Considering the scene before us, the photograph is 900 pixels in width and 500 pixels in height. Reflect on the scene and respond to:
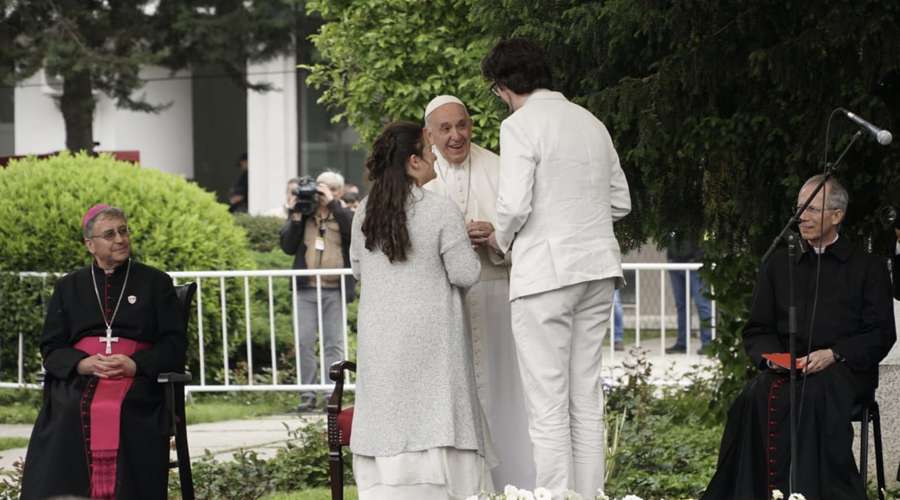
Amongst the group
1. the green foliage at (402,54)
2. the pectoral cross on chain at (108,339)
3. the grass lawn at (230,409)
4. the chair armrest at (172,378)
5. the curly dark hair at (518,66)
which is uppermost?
the green foliage at (402,54)

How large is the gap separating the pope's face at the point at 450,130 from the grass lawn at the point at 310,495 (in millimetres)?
2057

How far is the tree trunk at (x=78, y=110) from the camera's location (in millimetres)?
24453

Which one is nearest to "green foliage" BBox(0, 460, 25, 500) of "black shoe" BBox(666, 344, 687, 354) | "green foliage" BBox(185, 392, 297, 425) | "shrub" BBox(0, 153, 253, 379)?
"green foliage" BBox(185, 392, 297, 425)

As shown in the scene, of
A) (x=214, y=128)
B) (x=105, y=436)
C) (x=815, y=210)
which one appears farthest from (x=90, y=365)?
(x=214, y=128)

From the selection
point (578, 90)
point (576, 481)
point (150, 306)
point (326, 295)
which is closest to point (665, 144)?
point (578, 90)

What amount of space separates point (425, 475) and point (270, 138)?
21248 millimetres

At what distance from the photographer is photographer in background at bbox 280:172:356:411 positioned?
11867 millimetres

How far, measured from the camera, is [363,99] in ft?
41.7

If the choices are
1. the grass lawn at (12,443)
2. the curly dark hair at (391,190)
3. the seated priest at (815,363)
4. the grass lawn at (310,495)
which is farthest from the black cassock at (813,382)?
the grass lawn at (12,443)

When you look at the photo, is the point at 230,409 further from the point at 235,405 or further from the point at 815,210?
the point at 815,210

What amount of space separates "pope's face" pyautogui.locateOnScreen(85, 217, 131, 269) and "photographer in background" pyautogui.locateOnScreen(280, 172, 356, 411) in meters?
4.56

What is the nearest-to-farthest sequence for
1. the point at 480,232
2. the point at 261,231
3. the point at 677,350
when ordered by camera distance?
the point at 480,232, the point at 677,350, the point at 261,231

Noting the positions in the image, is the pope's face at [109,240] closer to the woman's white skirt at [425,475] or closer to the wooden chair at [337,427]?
the wooden chair at [337,427]

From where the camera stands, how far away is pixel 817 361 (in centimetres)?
673
